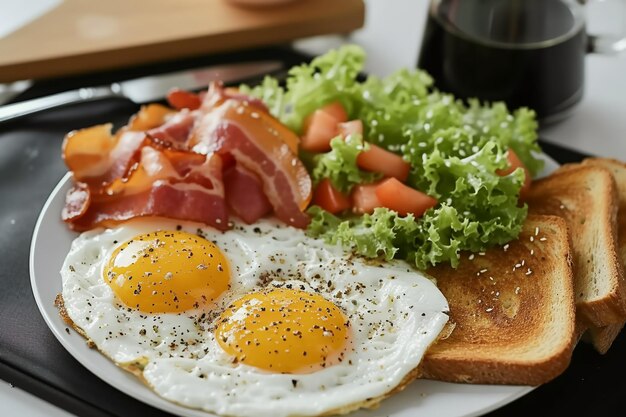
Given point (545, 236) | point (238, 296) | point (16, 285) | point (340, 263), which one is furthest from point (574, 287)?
point (16, 285)

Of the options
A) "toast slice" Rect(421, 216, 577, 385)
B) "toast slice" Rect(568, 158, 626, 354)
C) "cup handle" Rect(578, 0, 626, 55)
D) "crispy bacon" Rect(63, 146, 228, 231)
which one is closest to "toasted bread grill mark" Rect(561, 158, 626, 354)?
"toast slice" Rect(568, 158, 626, 354)

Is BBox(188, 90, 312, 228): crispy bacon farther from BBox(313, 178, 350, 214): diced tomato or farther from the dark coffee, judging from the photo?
the dark coffee

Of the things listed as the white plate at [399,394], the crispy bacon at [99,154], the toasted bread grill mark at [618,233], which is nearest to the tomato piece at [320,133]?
the crispy bacon at [99,154]

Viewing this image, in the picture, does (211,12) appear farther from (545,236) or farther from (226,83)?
(545,236)

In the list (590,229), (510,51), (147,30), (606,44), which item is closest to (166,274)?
(590,229)

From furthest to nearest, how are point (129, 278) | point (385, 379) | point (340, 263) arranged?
1. point (340, 263)
2. point (129, 278)
3. point (385, 379)
